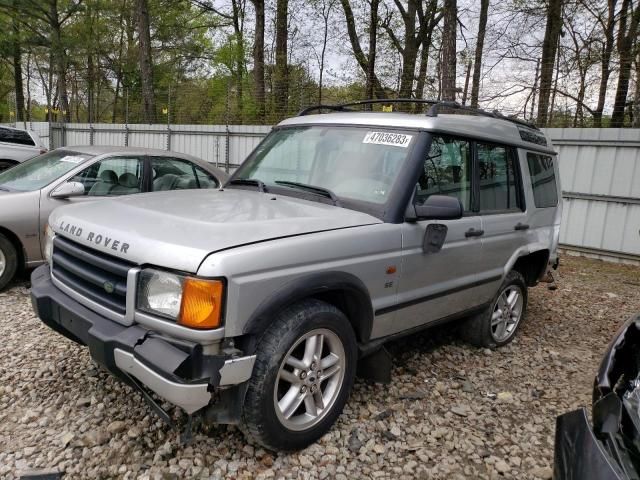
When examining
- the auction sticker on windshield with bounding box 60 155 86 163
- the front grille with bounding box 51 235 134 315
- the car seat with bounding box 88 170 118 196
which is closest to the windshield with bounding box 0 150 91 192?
the auction sticker on windshield with bounding box 60 155 86 163

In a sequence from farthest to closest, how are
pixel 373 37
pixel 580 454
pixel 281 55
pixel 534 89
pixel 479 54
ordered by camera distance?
pixel 373 37 → pixel 281 55 → pixel 479 54 → pixel 534 89 → pixel 580 454

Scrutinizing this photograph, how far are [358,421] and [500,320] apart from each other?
2.04 metres

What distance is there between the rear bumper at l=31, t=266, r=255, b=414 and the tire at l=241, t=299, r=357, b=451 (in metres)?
0.15

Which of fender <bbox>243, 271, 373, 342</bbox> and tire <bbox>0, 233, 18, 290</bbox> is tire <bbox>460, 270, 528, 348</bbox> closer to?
fender <bbox>243, 271, 373, 342</bbox>

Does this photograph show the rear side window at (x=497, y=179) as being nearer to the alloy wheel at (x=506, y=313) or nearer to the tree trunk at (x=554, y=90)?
the alloy wheel at (x=506, y=313)

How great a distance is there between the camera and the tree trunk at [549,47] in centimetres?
1111

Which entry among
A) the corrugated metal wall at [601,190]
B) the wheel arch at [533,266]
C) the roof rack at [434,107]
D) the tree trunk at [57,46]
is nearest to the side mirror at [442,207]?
the roof rack at [434,107]

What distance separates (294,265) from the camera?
2.46m

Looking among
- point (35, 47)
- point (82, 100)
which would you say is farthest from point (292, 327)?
point (82, 100)

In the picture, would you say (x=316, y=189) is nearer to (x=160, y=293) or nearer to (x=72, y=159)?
(x=160, y=293)

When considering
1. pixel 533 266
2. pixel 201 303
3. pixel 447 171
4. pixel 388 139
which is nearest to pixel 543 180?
pixel 533 266

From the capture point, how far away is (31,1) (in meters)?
20.7

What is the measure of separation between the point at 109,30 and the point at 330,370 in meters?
30.3

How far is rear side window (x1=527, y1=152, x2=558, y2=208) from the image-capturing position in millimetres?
4492
